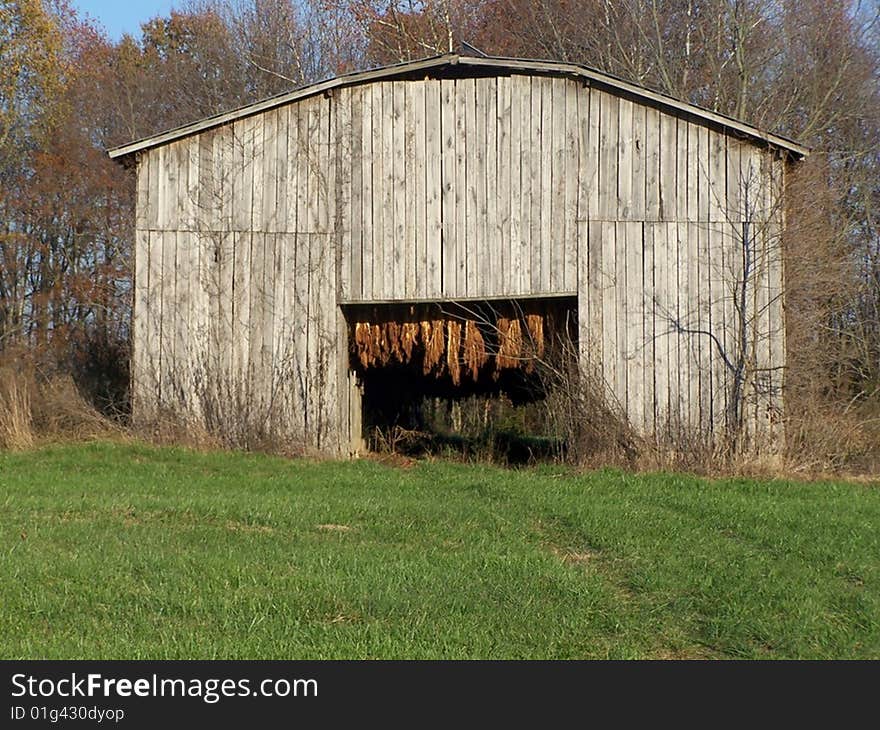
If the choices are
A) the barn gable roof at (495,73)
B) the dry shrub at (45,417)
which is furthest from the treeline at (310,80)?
the barn gable roof at (495,73)

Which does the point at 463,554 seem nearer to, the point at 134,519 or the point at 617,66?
the point at 134,519

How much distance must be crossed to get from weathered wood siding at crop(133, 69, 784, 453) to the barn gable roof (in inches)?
5.8

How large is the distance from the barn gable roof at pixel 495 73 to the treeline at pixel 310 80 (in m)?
11.7

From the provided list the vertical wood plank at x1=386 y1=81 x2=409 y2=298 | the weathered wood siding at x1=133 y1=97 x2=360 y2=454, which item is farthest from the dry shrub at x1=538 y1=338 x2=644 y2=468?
the weathered wood siding at x1=133 y1=97 x2=360 y2=454

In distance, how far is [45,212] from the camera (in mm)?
34969

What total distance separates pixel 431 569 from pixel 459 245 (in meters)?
8.72

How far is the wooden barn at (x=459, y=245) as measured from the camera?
1622 centimetres

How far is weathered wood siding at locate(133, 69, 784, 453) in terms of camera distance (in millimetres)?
16219

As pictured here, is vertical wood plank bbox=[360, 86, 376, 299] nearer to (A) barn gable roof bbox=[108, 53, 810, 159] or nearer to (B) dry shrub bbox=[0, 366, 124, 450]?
(A) barn gable roof bbox=[108, 53, 810, 159]

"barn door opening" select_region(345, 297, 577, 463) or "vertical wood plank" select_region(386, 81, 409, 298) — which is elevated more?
"vertical wood plank" select_region(386, 81, 409, 298)

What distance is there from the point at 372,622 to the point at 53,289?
30.5 meters

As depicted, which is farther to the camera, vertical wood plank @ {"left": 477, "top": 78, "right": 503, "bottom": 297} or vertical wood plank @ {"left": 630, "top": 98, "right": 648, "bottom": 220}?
vertical wood plank @ {"left": 477, "top": 78, "right": 503, "bottom": 297}

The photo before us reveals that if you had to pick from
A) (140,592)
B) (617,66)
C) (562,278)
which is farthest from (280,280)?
(617,66)

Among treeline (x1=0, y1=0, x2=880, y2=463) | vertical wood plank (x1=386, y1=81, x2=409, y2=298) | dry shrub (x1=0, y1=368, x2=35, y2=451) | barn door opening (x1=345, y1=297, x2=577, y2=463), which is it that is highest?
treeline (x1=0, y1=0, x2=880, y2=463)
